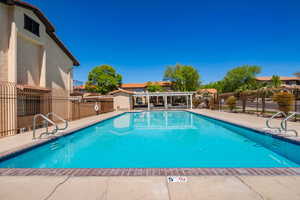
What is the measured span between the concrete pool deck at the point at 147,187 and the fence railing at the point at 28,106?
5329mm

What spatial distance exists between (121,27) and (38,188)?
19.1m

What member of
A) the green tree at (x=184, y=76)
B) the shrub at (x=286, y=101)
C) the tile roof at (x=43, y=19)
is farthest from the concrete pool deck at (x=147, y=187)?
the green tree at (x=184, y=76)

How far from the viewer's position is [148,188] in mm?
2664

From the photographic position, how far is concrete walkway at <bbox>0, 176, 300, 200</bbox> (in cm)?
246

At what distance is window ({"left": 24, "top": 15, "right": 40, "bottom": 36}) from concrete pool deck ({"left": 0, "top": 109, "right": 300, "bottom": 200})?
889cm

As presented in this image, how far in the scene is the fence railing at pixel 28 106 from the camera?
705cm

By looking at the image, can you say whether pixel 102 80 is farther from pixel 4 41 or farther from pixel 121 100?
pixel 4 41

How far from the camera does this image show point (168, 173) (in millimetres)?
3189

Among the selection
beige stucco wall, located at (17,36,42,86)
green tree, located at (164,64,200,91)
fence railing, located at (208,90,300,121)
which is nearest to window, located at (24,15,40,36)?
beige stucco wall, located at (17,36,42,86)

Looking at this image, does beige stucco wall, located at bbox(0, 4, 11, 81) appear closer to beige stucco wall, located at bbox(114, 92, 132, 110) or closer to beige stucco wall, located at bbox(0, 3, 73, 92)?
beige stucco wall, located at bbox(0, 3, 73, 92)

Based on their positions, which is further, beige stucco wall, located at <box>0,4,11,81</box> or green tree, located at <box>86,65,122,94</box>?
green tree, located at <box>86,65,122,94</box>

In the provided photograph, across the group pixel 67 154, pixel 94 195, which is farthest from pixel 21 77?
pixel 94 195

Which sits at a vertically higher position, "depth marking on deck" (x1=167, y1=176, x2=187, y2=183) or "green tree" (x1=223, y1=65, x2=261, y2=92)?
"green tree" (x1=223, y1=65, x2=261, y2=92)

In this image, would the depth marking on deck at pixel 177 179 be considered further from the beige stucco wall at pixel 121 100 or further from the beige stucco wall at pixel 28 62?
the beige stucco wall at pixel 121 100
